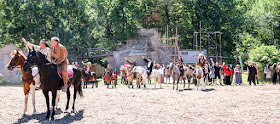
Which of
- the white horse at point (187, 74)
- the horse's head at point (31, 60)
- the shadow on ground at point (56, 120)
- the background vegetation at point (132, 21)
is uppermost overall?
the background vegetation at point (132, 21)

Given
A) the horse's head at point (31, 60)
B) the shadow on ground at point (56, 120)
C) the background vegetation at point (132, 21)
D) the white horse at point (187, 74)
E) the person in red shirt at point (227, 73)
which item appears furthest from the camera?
the background vegetation at point (132, 21)

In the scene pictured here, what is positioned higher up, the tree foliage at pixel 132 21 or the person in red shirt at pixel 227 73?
the tree foliage at pixel 132 21

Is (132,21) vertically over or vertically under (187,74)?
over

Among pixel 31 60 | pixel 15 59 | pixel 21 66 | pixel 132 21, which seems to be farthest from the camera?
pixel 132 21

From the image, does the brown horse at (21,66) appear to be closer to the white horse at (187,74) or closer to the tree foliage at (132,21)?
the white horse at (187,74)

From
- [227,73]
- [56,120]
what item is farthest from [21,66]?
[227,73]

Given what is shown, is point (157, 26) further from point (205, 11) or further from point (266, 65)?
point (266, 65)

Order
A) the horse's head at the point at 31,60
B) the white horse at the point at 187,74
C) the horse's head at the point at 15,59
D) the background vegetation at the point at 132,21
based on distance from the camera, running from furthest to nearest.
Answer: the background vegetation at the point at 132,21
the white horse at the point at 187,74
the horse's head at the point at 15,59
the horse's head at the point at 31,60

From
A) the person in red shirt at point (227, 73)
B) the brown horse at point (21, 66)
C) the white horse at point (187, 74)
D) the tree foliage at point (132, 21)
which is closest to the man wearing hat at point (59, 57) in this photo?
the brown horse at point (21, 66)

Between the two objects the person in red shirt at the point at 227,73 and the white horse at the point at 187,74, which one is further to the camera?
the person in red shirt at the point at 227,73

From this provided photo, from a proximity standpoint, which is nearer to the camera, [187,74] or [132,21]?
[187,74]

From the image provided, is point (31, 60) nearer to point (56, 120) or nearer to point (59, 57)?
point (59, 57)

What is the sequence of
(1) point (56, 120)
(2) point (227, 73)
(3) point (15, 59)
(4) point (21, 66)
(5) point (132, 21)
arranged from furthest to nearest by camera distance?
(5) point (132, 21)
(2) point (227, 73)
(4) point (21, 66)
(3) point (15, 59)
(1) point (56, 120)

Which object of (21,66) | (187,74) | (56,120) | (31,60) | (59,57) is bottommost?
(56,120)
